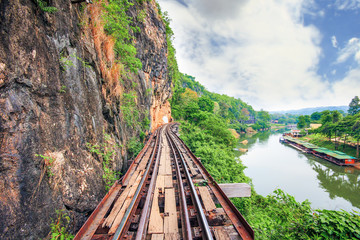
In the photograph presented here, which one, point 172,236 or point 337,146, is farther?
point 337,146

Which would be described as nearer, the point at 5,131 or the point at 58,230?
the point at 5,131

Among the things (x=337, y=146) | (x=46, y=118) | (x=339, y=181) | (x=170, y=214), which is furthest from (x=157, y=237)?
(x=337, y=146)

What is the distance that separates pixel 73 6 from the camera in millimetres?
4758

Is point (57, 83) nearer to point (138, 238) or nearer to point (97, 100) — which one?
point (97, 100)

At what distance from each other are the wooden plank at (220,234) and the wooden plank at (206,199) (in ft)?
1.68

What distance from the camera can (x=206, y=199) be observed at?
3.81 metres

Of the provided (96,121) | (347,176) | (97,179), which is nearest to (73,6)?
(96,121)

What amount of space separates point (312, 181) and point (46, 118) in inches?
1103

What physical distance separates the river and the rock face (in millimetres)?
17186

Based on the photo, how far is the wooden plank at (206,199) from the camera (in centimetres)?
346

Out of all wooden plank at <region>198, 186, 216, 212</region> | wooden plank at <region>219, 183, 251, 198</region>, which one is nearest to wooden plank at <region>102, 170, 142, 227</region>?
wooden plank at <region>198, 186, 216, 212</region>

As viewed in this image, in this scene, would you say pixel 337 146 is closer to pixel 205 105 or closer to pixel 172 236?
pixel 205 105

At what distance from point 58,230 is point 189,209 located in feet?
9.03

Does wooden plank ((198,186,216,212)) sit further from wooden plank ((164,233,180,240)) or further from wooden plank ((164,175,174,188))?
wooden plank ((164,175,174,188))
